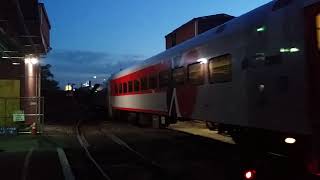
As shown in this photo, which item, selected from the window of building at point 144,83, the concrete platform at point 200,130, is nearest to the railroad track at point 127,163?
the concrete platform at point 200,130

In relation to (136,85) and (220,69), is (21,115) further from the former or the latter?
(220,69)

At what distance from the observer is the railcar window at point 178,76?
16188 mm

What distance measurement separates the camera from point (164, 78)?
60.7 ft

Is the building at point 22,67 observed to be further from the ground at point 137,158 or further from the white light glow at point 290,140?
the white light glow at point 290,140

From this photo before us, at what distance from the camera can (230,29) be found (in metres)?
12.5

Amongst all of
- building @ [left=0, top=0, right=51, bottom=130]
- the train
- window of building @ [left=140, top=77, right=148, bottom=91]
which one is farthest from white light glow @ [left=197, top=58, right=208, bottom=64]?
building @ [left=0, top=0, right=51, bottom=130]

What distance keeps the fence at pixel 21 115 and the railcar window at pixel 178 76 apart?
813cm

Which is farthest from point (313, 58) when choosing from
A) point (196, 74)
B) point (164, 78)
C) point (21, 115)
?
point (21, 115)

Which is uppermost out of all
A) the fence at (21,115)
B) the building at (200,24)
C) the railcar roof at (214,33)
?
the building at (200,24)

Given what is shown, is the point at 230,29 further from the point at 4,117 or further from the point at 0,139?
the point at 4,117

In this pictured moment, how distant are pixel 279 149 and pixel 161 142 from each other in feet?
28.8

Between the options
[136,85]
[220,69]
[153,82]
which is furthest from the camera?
[136,85]

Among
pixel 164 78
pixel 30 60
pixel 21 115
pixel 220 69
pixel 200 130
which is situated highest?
pixel 30 60

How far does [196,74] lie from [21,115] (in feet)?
34.0
